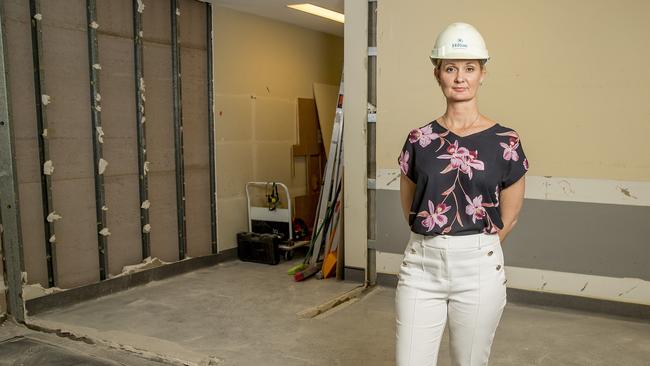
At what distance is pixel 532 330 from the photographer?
344 centimetres

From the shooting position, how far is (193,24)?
485cm

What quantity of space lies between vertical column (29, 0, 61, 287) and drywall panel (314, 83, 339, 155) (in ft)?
10.6

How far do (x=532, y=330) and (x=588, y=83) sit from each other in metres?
1.69

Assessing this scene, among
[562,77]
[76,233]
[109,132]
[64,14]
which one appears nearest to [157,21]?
[64,14]

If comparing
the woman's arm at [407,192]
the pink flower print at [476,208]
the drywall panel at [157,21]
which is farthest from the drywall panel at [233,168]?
the pink flower print at [476,208]

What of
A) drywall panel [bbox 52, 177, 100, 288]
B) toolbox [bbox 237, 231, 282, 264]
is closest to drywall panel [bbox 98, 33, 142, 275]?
drywall panel [bbox 52, 177, 100, 288]

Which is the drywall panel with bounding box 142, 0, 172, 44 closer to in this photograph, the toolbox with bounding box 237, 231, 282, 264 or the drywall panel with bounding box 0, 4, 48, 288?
the drywall panel with bounding box 0, 4, 48, 288

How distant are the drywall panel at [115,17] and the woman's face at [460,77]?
10.4 ft

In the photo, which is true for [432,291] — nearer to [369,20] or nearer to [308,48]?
[369,20]

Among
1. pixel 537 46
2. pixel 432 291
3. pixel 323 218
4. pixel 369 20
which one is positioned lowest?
pixel 323 218

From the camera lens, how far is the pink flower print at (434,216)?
170 centimetres

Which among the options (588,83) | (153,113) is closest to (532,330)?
(588,83)

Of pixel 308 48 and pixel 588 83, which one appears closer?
pixel 588 83

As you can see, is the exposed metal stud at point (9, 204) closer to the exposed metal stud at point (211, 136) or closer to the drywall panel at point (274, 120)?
the exposed metal stud at point (211, 136)
